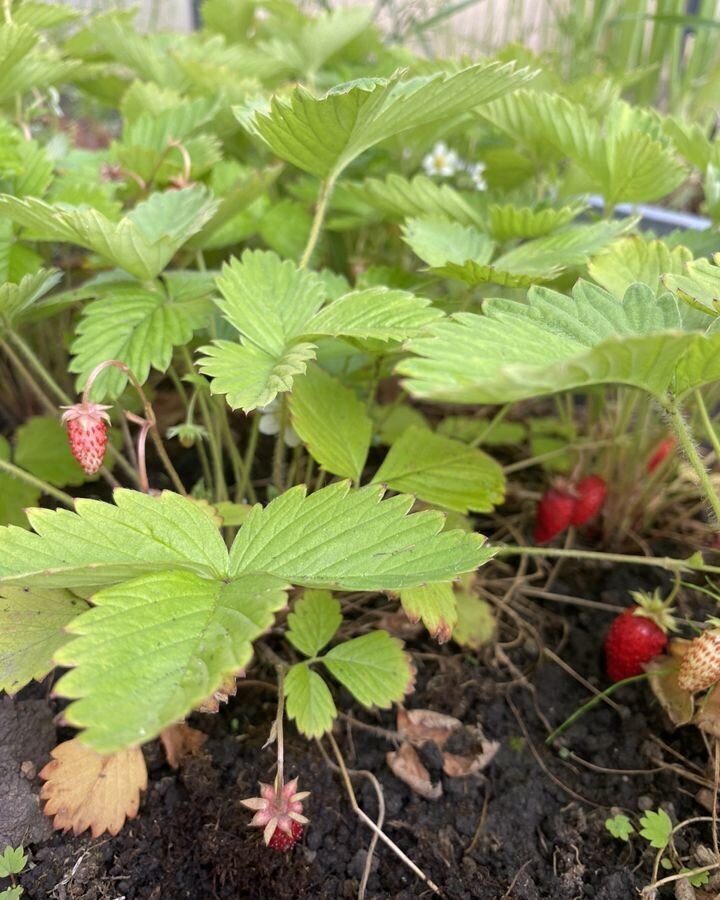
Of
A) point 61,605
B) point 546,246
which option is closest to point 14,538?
point 61,605

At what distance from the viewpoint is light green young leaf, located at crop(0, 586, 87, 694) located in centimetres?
76

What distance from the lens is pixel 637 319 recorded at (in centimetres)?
74

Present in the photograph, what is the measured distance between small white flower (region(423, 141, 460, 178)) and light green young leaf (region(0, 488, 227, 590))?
124 cm

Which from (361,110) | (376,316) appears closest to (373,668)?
(376,316)

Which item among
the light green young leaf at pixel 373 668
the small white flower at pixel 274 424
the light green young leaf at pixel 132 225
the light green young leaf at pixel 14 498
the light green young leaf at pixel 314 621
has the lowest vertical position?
the light green young leaf at pixel 373 668

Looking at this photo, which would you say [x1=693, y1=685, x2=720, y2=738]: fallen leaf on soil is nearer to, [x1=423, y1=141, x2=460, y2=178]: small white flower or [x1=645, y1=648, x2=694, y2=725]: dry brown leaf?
[x1=645, y1=648, x2=694, y2=725]: dry brown leaf

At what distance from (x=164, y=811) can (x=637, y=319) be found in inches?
29.6

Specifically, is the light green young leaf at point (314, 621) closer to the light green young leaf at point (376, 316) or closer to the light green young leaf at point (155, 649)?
the light green young leaf at point (155, 649)

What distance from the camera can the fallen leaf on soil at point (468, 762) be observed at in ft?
3.14

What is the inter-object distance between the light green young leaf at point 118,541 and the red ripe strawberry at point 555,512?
66cm

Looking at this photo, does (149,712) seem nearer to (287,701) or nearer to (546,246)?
(287,701)

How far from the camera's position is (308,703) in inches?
33.6

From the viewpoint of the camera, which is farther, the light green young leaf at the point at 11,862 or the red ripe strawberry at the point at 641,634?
the red ripe strawberry at the point at 641,634

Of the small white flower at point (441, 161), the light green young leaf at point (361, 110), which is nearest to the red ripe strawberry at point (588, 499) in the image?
the light green young leaf at point (361, 110)
